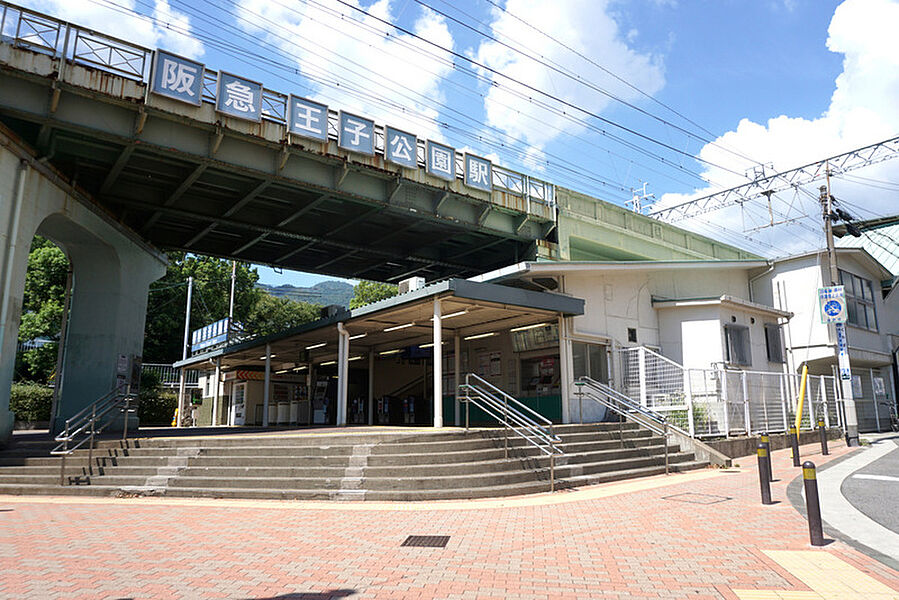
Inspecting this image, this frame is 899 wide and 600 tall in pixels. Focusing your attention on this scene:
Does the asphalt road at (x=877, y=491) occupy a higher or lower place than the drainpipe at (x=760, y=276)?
lower

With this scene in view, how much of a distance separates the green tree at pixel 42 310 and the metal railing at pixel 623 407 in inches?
1215

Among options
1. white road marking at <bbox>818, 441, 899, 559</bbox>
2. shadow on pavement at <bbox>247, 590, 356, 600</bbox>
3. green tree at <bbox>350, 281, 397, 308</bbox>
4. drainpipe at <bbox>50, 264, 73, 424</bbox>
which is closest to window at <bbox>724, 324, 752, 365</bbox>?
white road marking at <bbox>818, 441, 899, 559</bbox>

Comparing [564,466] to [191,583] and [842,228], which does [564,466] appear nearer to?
[191,583]

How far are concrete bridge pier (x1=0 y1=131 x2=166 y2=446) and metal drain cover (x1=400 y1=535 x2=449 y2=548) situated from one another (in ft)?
37.3

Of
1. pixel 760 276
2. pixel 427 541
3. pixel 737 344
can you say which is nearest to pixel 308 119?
pixel 427 541

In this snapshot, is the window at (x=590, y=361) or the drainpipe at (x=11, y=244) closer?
the drainpipe at (x=11, y=244)

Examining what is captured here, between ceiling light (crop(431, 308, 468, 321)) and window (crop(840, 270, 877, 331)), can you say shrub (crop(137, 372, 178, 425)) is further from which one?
window (crop(840, 270, 877, 331))

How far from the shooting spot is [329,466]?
11.0 metres

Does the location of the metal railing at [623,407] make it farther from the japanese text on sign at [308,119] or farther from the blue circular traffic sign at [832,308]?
the japanese text on sign at [308,119]

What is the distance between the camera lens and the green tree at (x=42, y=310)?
3469 centimetres

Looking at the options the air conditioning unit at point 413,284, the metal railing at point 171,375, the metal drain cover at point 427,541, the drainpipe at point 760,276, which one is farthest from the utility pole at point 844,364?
the metal railing at point 171,375

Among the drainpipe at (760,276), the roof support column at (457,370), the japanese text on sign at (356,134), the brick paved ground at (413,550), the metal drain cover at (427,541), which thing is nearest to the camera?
the brick paved ground at (413,550)

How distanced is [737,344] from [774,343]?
293cm

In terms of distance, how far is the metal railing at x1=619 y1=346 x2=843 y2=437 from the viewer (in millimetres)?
15789
